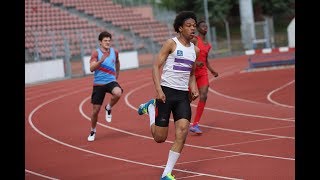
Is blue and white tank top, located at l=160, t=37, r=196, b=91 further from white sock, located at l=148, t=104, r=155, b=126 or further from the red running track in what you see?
the red running track

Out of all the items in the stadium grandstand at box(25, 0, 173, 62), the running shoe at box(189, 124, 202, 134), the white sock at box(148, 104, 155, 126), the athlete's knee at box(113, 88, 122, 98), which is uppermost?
the stadium grandstand at box(25, 0, 173, 62)

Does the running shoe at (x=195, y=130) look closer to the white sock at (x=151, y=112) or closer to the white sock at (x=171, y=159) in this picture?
the white sock at (x=151, y=112)

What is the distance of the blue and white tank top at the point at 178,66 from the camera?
7723mm

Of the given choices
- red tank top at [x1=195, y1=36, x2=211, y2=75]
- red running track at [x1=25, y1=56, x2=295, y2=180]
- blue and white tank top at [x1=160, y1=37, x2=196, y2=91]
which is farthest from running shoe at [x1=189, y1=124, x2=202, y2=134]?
blue and white tank top at [x1=160, y1=37, x2=196, y2=91]

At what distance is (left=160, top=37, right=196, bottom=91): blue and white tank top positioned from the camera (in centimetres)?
772

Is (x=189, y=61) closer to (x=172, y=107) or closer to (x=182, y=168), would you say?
(x=172, y=107)

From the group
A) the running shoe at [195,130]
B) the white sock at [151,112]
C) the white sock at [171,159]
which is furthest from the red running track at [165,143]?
the white sock at [151,112]

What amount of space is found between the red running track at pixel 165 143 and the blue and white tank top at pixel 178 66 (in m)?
1.13

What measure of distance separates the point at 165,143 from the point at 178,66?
10.5ft

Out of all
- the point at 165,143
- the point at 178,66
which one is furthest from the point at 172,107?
the point at 165,143

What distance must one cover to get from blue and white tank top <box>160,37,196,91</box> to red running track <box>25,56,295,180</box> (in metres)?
1.13

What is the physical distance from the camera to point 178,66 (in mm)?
7773

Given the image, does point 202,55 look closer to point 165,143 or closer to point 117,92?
point 117,92

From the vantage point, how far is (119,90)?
1143 centimetres
